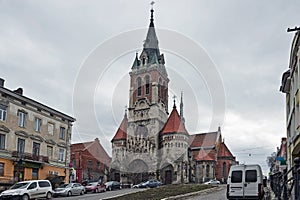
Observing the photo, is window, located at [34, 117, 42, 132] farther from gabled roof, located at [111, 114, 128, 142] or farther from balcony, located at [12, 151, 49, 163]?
gabled roof, located at [111, 114, 128, 142]

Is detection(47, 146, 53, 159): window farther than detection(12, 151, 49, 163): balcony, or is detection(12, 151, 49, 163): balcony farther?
detection(47, 146, 53, 159): window

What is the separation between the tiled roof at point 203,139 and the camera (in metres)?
92.8

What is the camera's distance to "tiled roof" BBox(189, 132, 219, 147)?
92750 mm

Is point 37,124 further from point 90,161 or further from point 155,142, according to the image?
point 155,142

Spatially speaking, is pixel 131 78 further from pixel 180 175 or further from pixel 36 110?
pixel 36 110

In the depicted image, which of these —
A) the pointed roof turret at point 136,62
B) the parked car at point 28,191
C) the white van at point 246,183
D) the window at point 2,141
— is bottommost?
the parked car at point 28,191

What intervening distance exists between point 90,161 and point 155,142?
1370 centimetres

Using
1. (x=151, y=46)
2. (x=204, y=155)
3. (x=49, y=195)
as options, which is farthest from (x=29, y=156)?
(x=151, y=46)

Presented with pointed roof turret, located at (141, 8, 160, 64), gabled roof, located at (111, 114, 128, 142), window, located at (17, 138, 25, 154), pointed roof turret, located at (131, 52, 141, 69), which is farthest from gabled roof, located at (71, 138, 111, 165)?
window, located at (17, 138, 25, 154)

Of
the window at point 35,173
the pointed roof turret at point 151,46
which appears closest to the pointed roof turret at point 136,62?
the pointed roof turret at point 151,46

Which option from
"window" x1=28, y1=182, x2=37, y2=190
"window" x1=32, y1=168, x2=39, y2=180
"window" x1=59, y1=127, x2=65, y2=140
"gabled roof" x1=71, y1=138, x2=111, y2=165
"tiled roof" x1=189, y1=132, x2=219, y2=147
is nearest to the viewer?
"window" x1=28, y1=182, x2=37, y2=190

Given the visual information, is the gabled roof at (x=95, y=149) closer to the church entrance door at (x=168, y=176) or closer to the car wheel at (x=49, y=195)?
the church entrance door at (x=168, y=176)

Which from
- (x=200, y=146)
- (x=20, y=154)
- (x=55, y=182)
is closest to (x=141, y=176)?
Result: (x=200, y=146)

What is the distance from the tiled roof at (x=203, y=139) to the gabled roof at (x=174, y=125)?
40.3 ft
